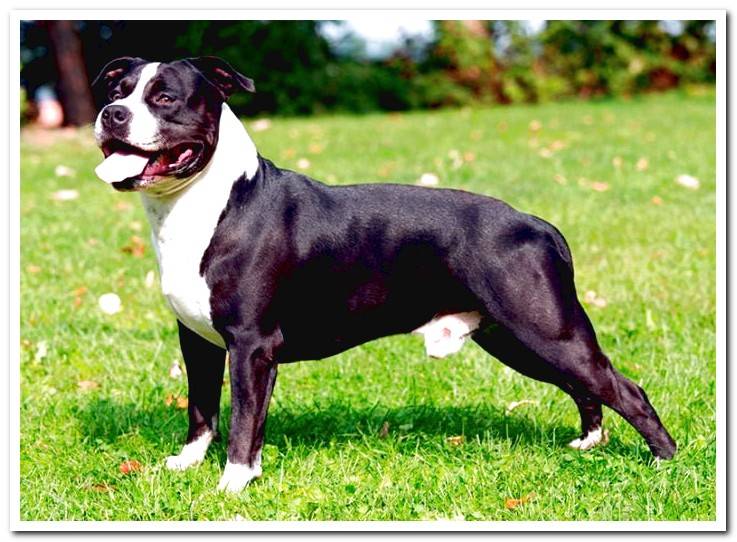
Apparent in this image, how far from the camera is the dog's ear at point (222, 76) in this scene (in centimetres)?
385

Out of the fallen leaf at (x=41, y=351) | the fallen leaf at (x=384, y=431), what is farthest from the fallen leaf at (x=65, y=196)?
the fallen leaf at (x=384, y=431)

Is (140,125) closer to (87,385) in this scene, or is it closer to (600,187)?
(87,385)

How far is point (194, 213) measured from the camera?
3.79m

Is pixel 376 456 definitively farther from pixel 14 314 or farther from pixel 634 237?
pixel 634 237

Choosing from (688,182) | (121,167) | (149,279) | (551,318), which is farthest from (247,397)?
(688,182)

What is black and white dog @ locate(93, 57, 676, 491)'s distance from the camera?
375cm

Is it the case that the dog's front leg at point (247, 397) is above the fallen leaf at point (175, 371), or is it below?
above

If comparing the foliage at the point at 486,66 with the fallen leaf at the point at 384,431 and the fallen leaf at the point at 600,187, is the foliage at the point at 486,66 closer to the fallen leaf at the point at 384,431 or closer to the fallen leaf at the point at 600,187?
the fallen leaf at the point at 600,187

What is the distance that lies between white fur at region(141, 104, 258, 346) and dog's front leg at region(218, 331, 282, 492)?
0.18 meters

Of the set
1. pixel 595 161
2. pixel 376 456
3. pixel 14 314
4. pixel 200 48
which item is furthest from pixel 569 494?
pixel 200 48

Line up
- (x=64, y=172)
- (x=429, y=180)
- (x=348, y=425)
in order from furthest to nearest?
(x=64, y=172) → (x=429, y=180) → (x=348, y=425)

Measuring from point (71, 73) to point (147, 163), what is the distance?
13.0m

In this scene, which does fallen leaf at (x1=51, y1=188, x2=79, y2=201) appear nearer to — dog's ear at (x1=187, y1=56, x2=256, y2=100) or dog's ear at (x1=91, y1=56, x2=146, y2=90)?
dog's ear at (x1=91, y1=56, x2=146, y2=90)
